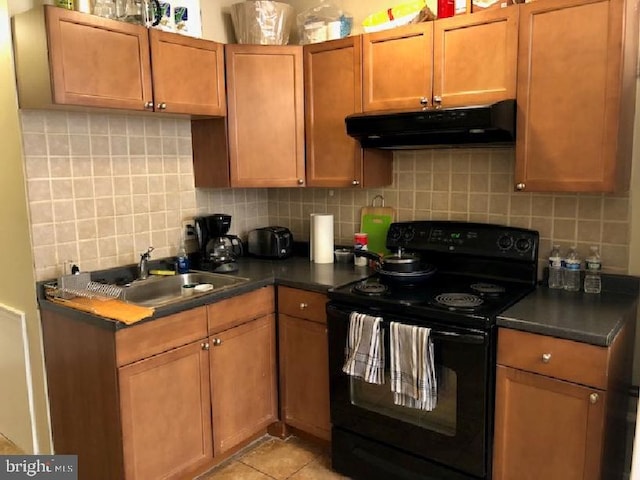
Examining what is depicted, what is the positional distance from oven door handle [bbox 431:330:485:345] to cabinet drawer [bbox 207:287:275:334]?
0.93 m

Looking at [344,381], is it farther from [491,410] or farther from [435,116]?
[435,116]

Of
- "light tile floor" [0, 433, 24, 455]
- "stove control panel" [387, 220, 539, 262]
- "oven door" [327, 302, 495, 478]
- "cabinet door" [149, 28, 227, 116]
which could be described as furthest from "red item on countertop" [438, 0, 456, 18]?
"light tile floor" [0, 433, 24, 455]

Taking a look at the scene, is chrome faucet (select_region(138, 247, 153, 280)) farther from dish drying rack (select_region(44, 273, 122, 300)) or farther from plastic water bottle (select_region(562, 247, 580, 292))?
plastic water bottle (select_region(562, 247, 580, 292))

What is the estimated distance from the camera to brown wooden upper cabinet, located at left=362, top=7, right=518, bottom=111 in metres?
2.11

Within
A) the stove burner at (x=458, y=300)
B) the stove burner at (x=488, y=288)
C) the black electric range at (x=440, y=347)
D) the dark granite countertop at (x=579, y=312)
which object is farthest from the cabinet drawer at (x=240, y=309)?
the dark granite countertop at (x=579, y=312)

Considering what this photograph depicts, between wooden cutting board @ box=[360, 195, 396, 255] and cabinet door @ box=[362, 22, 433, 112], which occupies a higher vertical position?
cabinet door @ box=[362, 22, 433, 112]

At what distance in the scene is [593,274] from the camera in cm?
217

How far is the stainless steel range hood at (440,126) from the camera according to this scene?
6.67 ft

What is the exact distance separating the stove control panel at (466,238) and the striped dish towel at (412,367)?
674 mm

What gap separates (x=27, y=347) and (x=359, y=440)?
1569mm

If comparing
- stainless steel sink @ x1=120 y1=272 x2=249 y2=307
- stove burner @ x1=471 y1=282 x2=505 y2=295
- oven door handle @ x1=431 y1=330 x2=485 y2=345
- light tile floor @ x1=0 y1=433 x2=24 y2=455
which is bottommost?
light tile floor @ x1=0 y1=433 x2=24 y2=455

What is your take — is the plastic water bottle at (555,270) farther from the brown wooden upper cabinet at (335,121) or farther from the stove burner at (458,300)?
the brown wooden upper cabinet at (335,121)

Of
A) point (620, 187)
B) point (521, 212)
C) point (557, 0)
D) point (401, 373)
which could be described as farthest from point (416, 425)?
point (557, 0)

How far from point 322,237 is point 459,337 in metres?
1.16
